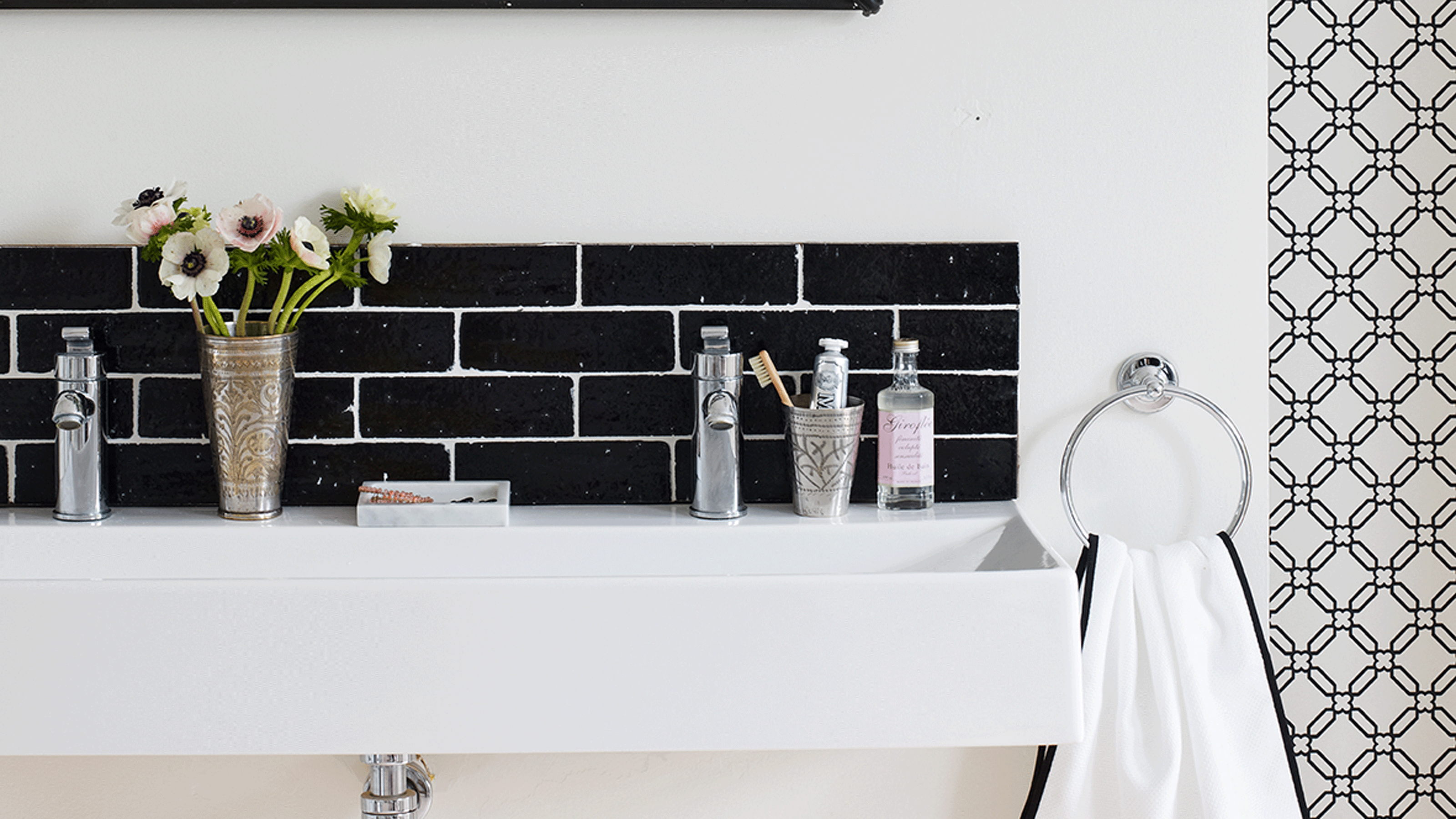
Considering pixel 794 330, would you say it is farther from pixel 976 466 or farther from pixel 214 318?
pixel 214 318

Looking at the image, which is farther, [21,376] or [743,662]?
[21,376]

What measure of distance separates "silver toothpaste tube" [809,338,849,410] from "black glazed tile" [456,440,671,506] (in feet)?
0.63

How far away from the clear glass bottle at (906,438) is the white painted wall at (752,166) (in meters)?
0.14

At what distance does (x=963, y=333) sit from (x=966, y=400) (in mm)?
73

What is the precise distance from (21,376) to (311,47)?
0.47 metres

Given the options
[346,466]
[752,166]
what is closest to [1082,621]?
[752,166]

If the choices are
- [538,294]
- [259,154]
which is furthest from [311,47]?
[538,294]

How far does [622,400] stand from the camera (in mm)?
1194

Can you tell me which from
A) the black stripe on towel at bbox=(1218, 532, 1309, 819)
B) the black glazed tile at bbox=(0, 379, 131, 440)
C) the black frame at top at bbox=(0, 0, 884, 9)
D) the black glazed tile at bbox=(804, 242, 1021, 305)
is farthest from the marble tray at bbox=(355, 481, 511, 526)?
the black stripe on towel at bbox=(1218, 532, 1309, 819)

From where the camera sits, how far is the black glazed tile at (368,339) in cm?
118

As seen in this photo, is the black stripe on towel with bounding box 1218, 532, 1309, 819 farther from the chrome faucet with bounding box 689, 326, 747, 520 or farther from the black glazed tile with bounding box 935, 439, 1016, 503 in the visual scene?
the chrome faucet with bounding box 689, 326, 747, 520

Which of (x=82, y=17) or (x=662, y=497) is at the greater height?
(x=82, y=17)

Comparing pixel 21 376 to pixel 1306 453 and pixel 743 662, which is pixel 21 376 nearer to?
pixel 743 662

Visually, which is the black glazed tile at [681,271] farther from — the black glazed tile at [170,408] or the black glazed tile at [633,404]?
the black glazed tile at [170,408]
